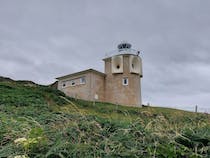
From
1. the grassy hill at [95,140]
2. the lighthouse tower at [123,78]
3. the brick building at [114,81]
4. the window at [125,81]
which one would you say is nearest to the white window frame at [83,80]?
the brick building at [114,81]

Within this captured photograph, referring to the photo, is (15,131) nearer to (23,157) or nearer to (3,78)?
(23,157)

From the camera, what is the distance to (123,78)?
39750mm

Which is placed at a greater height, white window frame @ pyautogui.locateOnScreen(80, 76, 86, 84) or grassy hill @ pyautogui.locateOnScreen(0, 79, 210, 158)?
white window frame @ pyautogui.locateOnScreen(80, 76, 86, 84)

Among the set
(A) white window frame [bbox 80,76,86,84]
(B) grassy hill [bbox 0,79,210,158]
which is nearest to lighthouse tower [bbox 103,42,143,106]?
(A) white window frame [bbox 80,76,86,84]

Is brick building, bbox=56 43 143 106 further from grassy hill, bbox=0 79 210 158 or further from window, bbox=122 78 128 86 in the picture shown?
grassy hill, bbox=0 79 210 158

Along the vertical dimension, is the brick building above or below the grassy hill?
above

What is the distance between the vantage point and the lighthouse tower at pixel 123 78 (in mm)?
39125

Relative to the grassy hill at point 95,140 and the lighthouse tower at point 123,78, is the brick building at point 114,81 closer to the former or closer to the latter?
the lighthouse tower at point 123,78

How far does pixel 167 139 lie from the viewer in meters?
3.53

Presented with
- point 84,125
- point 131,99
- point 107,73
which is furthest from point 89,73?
point 84,125

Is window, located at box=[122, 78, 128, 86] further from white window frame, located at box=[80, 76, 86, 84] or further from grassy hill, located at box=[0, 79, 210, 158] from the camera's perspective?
grassy hill, located at box=[0, 79, 210, 158]

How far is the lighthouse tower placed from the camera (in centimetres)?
3912

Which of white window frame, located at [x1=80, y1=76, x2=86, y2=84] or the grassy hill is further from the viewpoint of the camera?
white window frame, located at [x1=80, y1=76, x2=86, y2=84]

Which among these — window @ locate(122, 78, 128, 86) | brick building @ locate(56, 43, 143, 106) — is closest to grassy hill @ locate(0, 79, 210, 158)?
brick building @ locate(56, 43, 143, 106)
